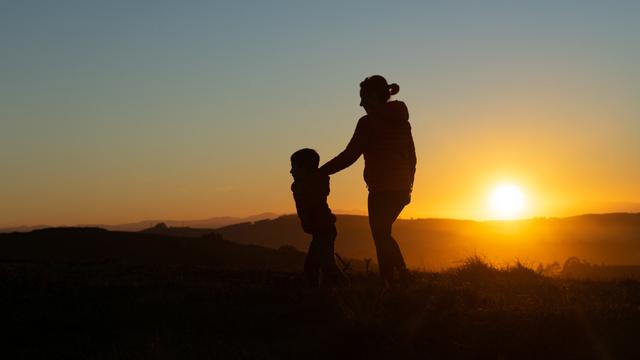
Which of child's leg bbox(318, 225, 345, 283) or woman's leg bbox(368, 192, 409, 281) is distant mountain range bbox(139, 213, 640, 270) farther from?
→ woman's leg bbox(368, 192, 409, 281)

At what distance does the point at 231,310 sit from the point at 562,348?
2745mm

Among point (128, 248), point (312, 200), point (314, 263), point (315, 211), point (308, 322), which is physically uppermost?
point (312, 200)

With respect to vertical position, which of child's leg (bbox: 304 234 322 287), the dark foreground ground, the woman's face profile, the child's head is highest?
the woman's face profile

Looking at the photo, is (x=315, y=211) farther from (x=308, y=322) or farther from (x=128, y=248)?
(x=128, y=248)

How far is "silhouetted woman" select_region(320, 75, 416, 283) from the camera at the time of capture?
26.8 ft

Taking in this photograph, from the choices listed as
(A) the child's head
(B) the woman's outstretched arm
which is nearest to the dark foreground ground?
(A) the child's head

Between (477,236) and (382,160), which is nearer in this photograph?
(382,160)

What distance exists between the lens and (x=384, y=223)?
26.7 feet

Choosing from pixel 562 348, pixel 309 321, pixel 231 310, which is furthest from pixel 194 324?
pixel 562 348

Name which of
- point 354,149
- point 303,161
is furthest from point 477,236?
point 354,149

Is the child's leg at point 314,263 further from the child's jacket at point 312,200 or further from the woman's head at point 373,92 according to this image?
the woman's head at point 373,92

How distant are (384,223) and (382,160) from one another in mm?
685

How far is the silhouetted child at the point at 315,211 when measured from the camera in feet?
28.0

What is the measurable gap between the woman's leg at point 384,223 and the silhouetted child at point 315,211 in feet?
2.08
